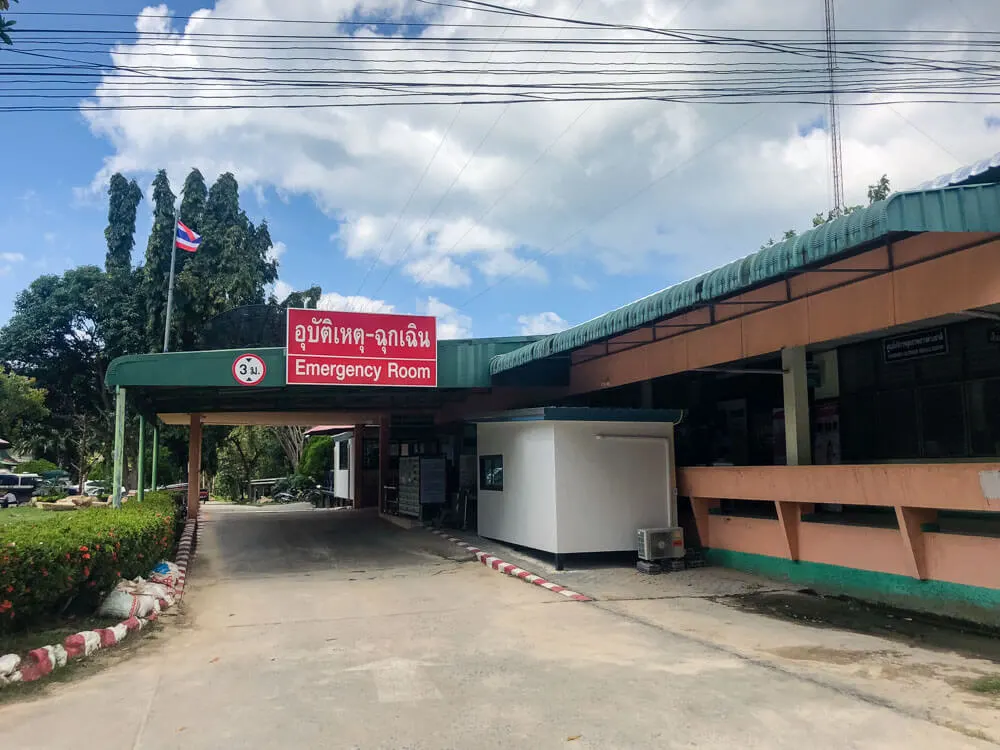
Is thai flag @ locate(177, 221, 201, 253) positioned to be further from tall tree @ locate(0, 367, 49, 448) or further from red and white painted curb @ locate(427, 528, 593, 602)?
red and white painted curb @ locate(427, 528, 593, 602)

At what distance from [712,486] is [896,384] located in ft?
10.8

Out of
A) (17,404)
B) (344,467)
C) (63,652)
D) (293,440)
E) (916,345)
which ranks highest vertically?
(17,404)

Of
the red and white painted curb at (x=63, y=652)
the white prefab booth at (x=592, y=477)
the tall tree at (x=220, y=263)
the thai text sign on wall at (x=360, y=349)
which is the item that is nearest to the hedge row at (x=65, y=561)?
the red and white painted curb at (x=63, y=652)

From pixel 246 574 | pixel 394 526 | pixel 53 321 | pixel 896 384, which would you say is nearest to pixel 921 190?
pixel 896 384

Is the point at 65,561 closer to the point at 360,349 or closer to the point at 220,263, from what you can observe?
the point at 360,349

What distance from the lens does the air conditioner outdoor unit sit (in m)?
11.2

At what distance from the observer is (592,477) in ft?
38.7

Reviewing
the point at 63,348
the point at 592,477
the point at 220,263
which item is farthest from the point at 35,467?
the point at 592,477

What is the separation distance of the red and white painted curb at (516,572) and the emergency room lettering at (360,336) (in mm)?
3796

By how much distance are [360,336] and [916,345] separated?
29.4 feet

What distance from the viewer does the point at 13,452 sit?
46.1 metres

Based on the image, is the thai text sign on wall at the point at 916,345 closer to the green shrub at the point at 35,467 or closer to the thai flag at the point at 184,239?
the thai flag at the point at 184,239

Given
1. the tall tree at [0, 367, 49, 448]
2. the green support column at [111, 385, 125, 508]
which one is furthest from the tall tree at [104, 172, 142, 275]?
the green support column at [111, 385, 125, 508]

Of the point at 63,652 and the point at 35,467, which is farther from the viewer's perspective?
the point at 35,467
